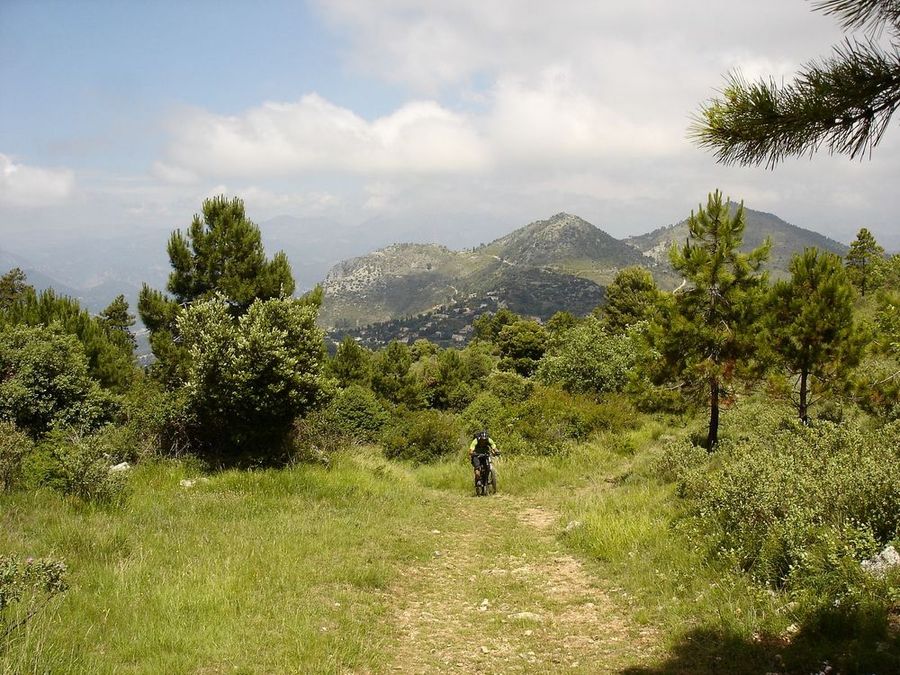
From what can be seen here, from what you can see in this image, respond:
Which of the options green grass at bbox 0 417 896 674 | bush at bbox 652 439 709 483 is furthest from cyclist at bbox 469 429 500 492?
bush at bbox 652 439 709 483

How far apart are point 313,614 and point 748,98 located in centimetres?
680

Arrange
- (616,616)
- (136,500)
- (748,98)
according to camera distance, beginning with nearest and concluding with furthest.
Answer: (748,98) → (616,616) → (136,500)

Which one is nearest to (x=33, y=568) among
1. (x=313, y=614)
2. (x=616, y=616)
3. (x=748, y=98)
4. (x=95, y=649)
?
(x=95, y=649)

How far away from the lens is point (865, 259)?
165 feet

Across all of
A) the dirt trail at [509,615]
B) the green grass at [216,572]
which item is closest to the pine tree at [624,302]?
A: the dirt trail at [509,615]

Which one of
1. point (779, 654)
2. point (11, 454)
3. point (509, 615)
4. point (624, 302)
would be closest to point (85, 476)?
point (11, 454)

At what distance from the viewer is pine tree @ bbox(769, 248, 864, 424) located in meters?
14.1

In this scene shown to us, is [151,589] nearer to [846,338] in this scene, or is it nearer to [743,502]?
[743,502]

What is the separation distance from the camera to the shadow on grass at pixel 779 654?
168 inches

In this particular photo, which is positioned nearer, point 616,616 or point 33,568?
point 33,568

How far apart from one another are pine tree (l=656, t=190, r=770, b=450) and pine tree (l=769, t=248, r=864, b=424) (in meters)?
0.89

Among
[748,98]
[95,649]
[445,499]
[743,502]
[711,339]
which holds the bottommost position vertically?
[445,499]

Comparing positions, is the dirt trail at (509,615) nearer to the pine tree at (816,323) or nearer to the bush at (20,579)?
the bush at (20,579)

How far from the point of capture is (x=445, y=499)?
14.1 m
